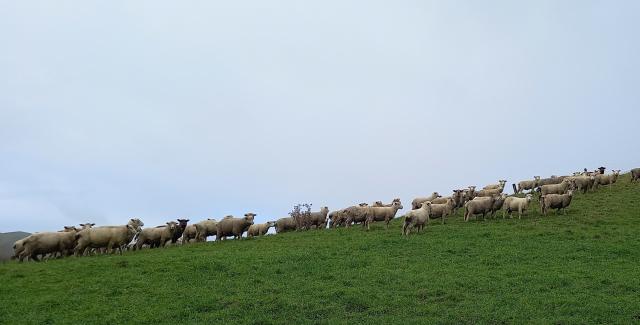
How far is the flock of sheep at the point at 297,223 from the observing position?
29969mm

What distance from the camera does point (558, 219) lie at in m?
33.8

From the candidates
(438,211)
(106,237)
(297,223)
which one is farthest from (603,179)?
(106,237)

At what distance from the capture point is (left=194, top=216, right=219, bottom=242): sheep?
36.3 metres

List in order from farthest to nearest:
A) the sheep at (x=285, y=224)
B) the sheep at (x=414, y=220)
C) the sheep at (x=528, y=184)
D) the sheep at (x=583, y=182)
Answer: the sheep at (x=528, y=184)
the sheep at (x=583, y=182)
the sheep at (x=285, y=224)
the sheep at (x=414, y=220)

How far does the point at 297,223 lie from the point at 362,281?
1979cm

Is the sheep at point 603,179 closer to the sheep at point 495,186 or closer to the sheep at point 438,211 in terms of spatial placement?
the sheep at point 495,186

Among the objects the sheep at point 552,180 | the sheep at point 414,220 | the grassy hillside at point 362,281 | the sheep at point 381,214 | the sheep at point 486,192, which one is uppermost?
the sheep at point 552,180

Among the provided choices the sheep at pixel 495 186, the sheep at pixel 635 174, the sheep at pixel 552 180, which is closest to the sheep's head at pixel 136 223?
the sheep at pixel 495 186

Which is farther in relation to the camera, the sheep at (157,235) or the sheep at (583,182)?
the sheep at (583,182)

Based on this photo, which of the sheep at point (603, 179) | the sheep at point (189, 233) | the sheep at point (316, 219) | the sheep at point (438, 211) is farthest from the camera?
the sheep at point (603, 179)

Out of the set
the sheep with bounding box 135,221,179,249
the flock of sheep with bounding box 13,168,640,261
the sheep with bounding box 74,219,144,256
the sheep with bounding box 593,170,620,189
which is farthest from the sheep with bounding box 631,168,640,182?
the sheep with bounding box 74,219,144,256

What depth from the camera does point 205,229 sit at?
36.3 m

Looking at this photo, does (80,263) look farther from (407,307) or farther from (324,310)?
(407,307)

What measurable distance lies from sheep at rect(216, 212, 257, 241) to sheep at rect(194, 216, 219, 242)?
1.71 feet
